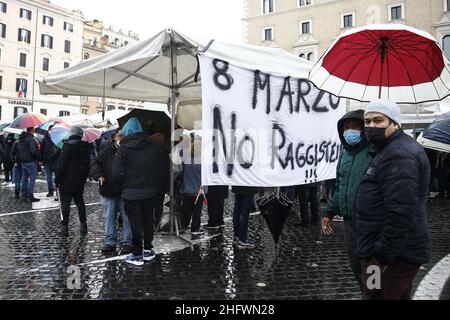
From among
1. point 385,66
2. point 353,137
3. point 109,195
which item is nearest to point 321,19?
point 385,66

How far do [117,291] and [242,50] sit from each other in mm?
3328

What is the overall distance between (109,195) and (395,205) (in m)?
4.30

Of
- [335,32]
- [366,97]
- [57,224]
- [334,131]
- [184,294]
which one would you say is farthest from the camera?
Result: [335,32]

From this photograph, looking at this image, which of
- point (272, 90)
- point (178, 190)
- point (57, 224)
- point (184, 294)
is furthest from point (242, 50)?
point (57, 224)

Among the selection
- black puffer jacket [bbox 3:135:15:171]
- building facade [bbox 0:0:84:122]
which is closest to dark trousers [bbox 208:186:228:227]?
black puffer jacket [bbox 3:135:15:171]

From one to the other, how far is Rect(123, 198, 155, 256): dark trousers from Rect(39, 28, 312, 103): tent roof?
71.7 inches

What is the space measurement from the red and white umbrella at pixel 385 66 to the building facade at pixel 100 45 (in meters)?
50.8

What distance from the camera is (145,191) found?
16.5 feet

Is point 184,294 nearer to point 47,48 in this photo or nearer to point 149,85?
point 149,85

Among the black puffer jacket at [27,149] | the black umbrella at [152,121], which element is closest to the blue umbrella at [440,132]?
the black umbrella at [152,121]

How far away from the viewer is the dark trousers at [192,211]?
6.91 m

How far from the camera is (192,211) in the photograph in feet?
23.3

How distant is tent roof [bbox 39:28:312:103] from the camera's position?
496cm

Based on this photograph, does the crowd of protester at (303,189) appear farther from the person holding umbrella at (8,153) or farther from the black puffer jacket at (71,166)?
the person holding umbrella at (8,153)
